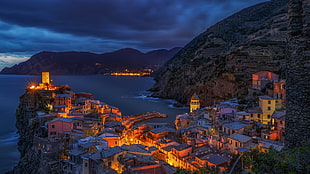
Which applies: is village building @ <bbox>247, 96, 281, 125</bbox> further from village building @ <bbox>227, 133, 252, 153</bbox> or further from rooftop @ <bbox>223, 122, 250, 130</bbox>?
village building @ <bbox>227, 133, 252, 153</bbox>

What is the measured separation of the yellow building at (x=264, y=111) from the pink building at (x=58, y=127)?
13.8 meters

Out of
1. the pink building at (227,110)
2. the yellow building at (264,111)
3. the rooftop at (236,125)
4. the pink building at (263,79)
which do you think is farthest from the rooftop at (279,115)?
the pink building at (263,79)

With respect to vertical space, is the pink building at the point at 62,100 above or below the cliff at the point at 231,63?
below

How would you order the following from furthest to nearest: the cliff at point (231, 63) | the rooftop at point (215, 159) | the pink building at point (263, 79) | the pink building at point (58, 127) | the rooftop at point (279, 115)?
the cliff at point (231, 63) < the pink building at point (263, 79) < the pink building at point (58, 127) < the rooftop at point (279, 115) < the rooftop at point (215, 159)

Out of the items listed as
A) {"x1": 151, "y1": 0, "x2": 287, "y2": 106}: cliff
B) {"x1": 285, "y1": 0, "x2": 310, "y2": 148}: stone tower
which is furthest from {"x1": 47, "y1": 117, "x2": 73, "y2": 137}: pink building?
{"x1": 151, "y1": 0, "x2": 287, "y2": 106}: cliff

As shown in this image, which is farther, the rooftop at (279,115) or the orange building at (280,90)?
the orange building at (280,90)

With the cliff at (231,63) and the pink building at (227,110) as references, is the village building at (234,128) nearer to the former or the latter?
the pink building at (227,110)

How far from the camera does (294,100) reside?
4262 millimetres

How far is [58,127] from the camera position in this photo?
58.7ft

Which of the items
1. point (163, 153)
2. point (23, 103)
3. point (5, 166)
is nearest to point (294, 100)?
point (163, 153)

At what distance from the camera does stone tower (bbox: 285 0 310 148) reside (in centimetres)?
404

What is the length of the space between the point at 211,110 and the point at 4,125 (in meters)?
28.3

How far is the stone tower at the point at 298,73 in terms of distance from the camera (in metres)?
4.04

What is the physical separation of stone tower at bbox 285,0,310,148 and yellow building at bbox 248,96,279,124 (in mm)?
14239
